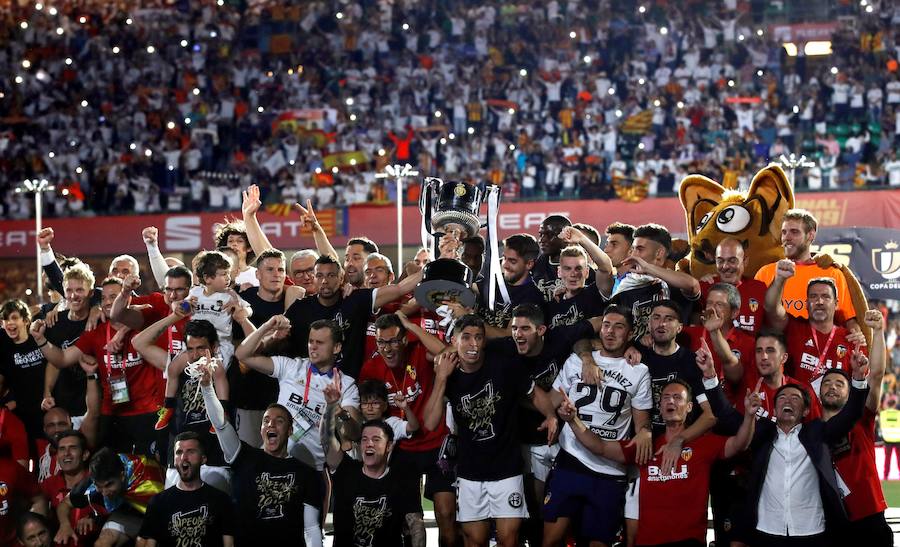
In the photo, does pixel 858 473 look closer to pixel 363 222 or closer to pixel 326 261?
pixel 326 261

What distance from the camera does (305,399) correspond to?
6.83 m

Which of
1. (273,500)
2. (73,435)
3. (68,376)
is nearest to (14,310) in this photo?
(68,376)

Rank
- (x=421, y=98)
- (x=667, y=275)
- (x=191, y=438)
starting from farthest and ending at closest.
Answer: (x=421, y=98), (x=191, y=438), (x=667, y=275)

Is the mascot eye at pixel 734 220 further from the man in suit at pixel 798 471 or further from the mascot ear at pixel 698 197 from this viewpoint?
the man in suit at pixel 798 471

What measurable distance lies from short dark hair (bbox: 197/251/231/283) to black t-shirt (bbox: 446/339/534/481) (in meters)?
1.53

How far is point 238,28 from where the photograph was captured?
79.3 ft

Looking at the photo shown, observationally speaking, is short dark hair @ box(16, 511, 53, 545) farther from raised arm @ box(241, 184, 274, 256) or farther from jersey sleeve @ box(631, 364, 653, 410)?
jersey sleeve @ box(631, 364, 653, 410)

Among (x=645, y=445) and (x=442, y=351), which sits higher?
(x=442, y=351)

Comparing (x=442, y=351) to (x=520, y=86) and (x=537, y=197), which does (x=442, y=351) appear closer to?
(x=537, y=197)

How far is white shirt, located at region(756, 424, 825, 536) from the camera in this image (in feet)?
20.9

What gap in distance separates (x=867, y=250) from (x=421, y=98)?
32.2ft

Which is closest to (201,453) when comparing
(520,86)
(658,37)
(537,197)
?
(537,197)

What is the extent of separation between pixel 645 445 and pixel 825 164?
13.5 metres

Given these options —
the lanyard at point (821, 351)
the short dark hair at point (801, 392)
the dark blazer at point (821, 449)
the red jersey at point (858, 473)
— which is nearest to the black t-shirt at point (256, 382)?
the dark blazer at point (821, 449)
